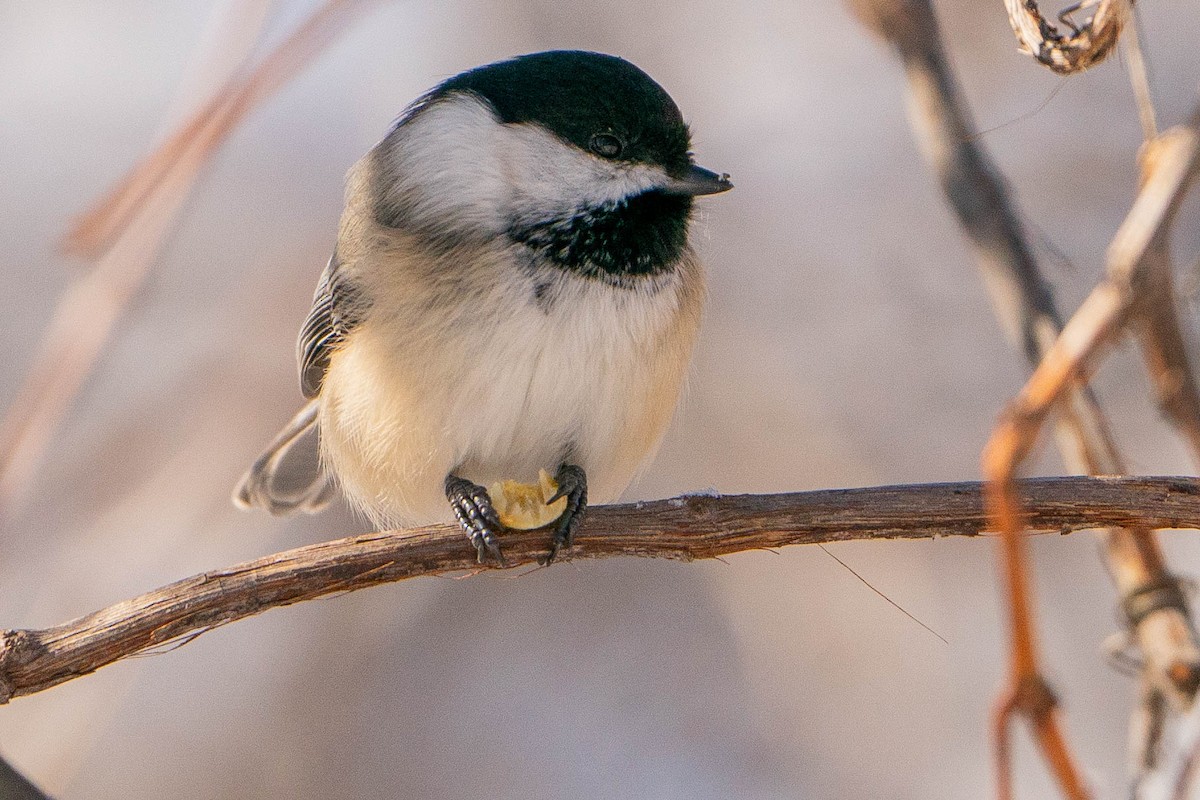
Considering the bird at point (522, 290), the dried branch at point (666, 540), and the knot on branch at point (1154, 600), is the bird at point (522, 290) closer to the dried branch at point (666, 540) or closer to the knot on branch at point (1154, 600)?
the dried branch at point (666, 540)

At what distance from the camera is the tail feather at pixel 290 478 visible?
2535 mm

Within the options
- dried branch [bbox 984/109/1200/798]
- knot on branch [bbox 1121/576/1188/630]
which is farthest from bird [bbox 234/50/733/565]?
dried branch [bbox 984/109/1200/798]

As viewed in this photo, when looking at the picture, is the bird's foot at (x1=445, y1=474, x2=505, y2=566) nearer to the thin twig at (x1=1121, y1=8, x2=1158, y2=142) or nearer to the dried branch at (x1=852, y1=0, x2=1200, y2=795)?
the dried branch at (x1=852, y1=0, x2=1200, y2=795)

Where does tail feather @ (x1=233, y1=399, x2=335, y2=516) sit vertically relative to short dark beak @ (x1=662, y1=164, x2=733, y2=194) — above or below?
below

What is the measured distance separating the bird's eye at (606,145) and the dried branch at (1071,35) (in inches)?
29.1

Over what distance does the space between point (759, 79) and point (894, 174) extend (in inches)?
17.0

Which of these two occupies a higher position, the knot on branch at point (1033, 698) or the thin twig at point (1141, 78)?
the thin twig at point (1141, 78)

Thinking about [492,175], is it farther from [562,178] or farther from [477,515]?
[477,515]

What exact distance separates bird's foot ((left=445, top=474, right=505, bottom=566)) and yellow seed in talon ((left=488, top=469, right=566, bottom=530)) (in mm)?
19

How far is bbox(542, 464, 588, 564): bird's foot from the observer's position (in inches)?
66.2

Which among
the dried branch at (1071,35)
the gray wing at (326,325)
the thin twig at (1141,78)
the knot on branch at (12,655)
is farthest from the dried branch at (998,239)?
the knot on branch at (12,655)

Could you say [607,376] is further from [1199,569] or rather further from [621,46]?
[621,46]

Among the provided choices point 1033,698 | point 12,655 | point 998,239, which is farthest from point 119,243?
point 998,239

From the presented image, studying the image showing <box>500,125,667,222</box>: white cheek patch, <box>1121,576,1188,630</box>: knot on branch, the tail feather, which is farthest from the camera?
the tail feather
